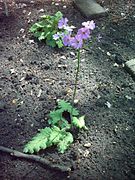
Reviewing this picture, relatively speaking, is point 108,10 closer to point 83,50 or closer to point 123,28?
point 123,28

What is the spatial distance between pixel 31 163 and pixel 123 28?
2.06 metres

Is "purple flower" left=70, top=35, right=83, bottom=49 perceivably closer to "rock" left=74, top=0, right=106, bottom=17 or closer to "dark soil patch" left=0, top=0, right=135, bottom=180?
"dark soil patch" left=0, top=0, right=135, bottom=180

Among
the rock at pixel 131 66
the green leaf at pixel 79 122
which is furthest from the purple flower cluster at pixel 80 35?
the rock at pixel 131 66

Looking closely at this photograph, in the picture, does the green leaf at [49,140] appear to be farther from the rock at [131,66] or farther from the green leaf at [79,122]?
the rock at [131,66]

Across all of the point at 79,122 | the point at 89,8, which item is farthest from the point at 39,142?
the point at 89,8

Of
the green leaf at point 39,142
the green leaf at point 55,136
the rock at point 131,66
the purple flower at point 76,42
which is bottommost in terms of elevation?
the green leaf at point 39,142

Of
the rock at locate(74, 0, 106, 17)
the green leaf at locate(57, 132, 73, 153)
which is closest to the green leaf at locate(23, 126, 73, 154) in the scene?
the green leaf at locate(57, 132, 73, 153)

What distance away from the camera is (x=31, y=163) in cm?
257

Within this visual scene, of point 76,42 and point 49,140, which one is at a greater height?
point 76,42

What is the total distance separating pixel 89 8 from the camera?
408 centimetres

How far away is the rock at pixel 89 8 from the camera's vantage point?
4.00 meters

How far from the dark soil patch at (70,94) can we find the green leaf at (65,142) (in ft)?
0.18

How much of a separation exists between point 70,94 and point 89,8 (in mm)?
1417

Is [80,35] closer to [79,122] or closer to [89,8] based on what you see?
[79,122]
